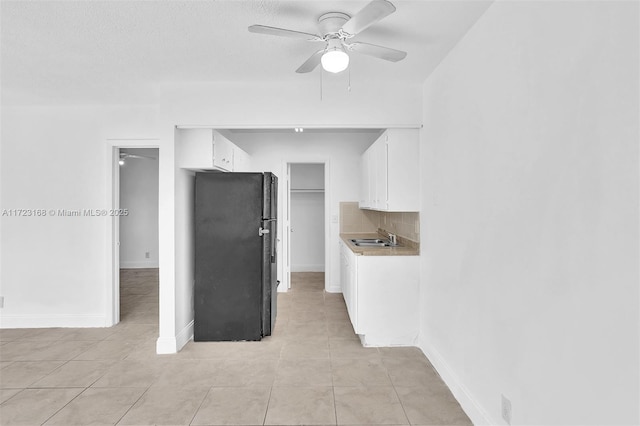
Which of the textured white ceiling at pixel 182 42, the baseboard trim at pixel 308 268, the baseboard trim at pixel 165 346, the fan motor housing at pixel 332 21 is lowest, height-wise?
the baseboard trim at pixel 165 346

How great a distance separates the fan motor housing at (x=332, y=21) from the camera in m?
2.09

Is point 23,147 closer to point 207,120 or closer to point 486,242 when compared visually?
point 207,120

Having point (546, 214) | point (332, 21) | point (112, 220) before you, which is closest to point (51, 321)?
point (112, 220)

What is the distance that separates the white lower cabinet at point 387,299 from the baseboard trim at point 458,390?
0.31m

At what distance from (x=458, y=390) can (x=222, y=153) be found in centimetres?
308

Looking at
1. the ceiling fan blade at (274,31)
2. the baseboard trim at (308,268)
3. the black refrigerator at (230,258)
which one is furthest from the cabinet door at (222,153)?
the baseboard trim at (308,268)

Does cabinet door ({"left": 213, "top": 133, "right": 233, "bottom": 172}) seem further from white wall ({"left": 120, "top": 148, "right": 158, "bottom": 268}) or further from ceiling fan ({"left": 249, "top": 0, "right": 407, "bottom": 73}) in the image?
white wall ({"left": 120, "top": 148, "right": 158, "bottom": 268})

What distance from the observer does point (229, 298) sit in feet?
11.8

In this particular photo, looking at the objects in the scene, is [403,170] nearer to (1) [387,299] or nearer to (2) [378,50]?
(1) [387,299]

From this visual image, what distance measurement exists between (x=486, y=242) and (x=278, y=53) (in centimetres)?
201

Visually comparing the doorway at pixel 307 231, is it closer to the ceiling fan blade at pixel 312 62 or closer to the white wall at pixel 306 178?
the white wall at pixel 306 178

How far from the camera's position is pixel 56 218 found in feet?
13.5

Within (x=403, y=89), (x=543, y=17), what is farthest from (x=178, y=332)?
(x=543, y=17)

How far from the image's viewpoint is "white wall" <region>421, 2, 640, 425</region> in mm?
1188
